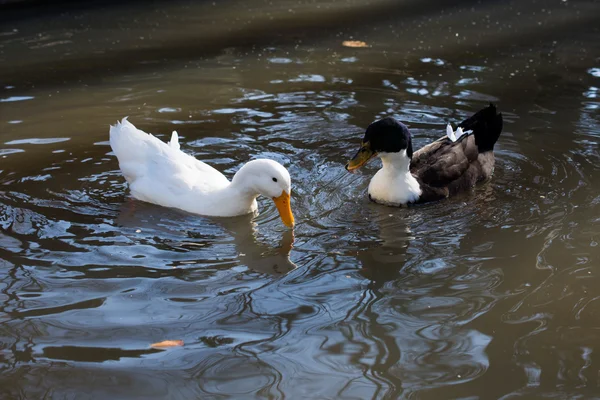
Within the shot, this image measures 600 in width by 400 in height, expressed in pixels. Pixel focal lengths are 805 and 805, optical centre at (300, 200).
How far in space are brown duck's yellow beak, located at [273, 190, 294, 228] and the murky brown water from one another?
11 cm

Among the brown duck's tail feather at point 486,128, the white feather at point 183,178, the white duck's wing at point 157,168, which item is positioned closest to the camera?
the white feather at point 183,178

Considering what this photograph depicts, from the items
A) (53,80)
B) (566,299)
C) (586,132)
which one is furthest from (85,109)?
(566,299)

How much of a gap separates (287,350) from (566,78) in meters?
6.21

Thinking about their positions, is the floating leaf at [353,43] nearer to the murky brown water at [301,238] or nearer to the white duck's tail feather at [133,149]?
the murky brown water at [301,238]

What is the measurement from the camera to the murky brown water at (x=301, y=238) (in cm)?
390

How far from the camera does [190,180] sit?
5.97 m

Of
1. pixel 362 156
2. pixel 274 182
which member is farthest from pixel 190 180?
pixel 362 156

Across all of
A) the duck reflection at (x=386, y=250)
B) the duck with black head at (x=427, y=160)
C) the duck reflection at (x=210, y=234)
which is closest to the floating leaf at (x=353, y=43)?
the duck with black head at (x=427, y=160)

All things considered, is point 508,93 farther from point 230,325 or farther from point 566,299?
point 230,325

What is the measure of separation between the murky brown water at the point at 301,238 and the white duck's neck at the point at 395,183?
6.0 inches

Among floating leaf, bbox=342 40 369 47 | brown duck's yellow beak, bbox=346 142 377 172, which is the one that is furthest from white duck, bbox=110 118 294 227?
floating leaf, bbox=342 40 369 47

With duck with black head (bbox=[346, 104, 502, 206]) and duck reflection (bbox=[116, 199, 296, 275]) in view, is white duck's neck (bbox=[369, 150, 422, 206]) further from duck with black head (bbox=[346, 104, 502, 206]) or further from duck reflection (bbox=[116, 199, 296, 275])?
duck reflection (bbox=[116, 199, 296, 275])

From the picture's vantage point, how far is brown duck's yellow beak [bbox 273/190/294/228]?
5551 millimetres

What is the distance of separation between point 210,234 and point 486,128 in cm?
266
